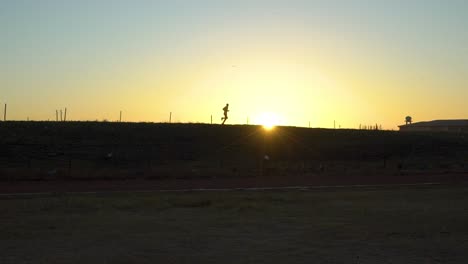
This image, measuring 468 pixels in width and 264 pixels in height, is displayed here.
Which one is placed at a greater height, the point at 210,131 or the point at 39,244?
the point at 210,131

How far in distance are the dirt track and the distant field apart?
86.3 inches

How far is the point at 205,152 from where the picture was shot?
4831 centimetres

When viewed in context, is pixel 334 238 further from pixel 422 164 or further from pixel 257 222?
pixel 422 164

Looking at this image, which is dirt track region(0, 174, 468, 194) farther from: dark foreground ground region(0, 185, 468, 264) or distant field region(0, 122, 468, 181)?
dark foreground ground region(0, 185, 468, 264)

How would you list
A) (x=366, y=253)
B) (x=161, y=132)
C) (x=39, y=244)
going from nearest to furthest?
(x=366, y=253) → (x=39, y=244) → (x=161, y=132)

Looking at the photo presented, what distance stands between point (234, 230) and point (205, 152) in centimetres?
3381

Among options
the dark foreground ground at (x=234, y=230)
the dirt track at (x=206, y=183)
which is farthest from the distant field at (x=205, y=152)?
the dark foreground ground at (x=234, y=230)

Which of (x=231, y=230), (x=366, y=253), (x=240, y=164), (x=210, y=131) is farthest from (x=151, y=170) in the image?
(x=366, y=253)

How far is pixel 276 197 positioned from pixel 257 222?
7203 mm

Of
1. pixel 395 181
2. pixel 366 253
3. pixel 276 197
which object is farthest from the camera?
pixel 395 181

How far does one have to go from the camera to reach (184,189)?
28531 millimetres

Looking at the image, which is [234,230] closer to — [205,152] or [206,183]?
[206,183]

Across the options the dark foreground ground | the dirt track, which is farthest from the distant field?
the dark foreground ground

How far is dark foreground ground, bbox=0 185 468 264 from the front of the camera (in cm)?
1131
